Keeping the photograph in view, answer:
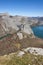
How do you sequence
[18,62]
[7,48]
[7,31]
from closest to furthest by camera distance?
1. [18,62]
2. [7,48]
3. [7,31]

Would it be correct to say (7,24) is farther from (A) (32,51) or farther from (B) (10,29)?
(A) (32,51)

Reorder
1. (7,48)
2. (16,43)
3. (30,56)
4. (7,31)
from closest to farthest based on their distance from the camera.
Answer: (30,56), (7,48), (16,43), (7,31)

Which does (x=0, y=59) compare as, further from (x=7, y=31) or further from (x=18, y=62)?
(x=7, y=31)

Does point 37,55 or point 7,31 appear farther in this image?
point 7,31

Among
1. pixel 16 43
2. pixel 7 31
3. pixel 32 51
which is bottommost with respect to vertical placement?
pixel 7 31

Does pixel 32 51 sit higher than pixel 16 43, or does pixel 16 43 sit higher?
pixel 32 51

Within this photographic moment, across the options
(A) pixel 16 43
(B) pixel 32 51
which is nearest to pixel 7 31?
(A) pixel 16 43

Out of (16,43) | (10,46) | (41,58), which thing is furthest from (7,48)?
(41,58)

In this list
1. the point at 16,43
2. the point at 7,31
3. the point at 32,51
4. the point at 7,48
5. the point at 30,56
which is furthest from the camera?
the point at 7,31

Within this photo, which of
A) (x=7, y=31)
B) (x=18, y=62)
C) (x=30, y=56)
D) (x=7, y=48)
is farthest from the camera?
(x=7, y=31)
